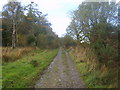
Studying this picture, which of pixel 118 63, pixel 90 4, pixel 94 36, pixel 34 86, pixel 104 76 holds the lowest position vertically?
pixel 34 86

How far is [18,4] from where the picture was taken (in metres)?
21.1

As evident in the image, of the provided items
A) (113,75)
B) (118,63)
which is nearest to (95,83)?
(113,75)

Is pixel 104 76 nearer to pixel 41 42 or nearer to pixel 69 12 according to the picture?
pixel 69 12

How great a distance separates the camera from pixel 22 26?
26609 mm

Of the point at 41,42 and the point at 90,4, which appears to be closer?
the point at 90,4

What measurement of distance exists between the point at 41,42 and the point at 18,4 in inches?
471

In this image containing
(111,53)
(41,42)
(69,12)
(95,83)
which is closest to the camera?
(111,53)

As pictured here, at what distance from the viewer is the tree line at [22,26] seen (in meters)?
21.5

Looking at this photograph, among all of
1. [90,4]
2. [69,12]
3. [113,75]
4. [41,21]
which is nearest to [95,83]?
[113,75]

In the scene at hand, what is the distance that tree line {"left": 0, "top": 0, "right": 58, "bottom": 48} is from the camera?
846 inches

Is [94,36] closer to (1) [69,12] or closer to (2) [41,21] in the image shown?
(1) [69,12]

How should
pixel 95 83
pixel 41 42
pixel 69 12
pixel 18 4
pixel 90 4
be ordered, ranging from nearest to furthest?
pixel 95 83
pixel 90 4
pixel 18 4
pixel 69 12
pixel 41 42

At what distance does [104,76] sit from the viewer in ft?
17.8

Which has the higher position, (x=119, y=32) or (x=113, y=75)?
(x=119, y=32)
